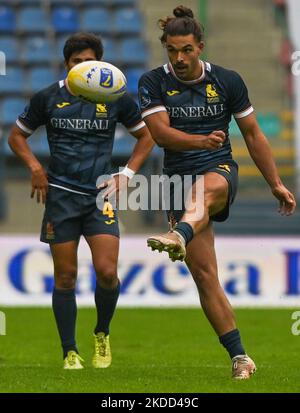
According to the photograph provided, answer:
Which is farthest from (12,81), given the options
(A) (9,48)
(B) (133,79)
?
(B) (133,79)

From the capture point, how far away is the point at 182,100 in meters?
6.93

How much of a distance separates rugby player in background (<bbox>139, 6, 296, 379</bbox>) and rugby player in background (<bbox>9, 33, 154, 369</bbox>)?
80cm

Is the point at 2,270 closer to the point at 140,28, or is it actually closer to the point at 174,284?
the point at 174,284

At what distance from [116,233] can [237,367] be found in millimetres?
1462

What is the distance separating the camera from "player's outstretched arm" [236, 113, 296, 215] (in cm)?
691

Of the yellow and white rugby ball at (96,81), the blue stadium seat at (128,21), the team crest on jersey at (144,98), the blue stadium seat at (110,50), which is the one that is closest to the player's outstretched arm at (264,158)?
the team crest on jersey at (144,98)

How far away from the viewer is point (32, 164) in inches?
303

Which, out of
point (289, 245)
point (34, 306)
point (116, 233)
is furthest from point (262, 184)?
point (116, 233)

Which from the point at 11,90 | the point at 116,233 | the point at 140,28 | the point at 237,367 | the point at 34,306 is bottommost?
the point at 237,367

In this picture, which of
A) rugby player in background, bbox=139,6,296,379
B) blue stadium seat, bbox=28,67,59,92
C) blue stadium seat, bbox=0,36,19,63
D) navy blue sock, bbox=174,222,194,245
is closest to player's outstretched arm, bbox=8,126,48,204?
rugby player in background, bbox=139,6,296,379

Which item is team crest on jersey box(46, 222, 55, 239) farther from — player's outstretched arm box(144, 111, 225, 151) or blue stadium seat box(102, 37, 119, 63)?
blue stadium seat box(102, 37, 119, 63)

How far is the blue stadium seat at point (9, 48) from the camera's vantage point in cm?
2025

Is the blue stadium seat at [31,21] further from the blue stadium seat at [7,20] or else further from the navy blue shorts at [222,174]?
the navy blue shorts at [222,174]

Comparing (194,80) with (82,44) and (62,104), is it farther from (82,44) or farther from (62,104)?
(62,104)
